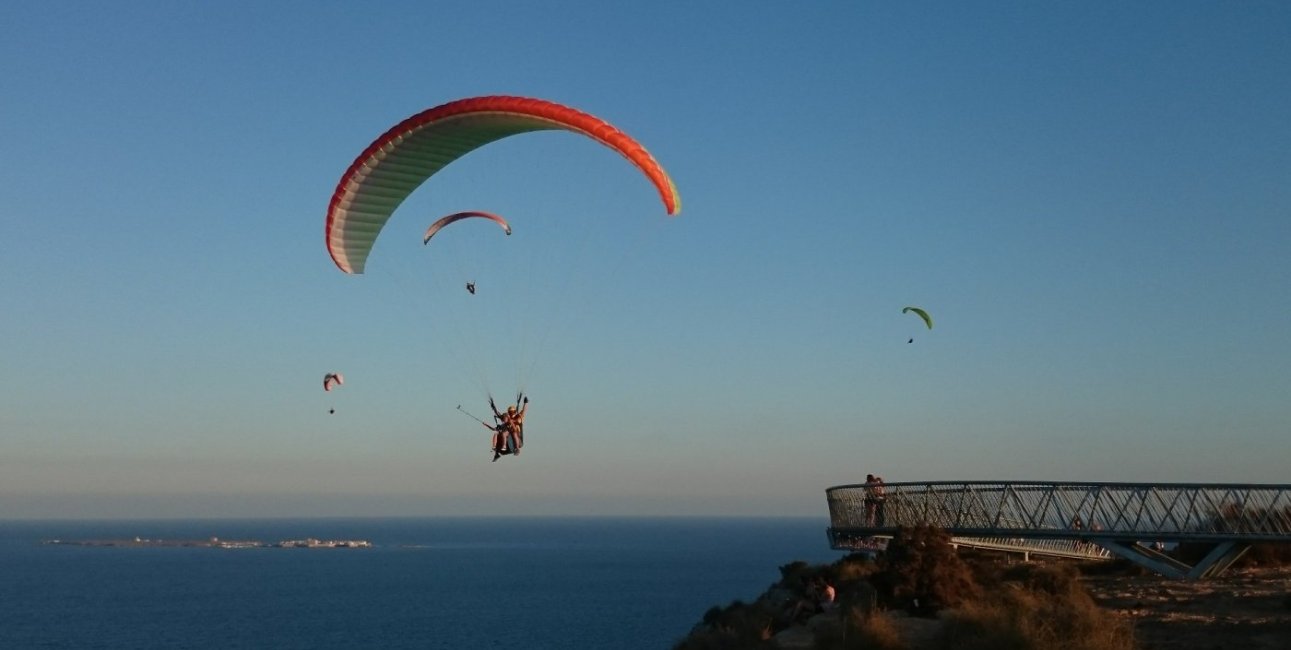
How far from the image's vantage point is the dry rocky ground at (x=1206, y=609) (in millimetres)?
17328

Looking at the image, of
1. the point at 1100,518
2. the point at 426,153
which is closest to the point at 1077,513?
the point at 1100,518

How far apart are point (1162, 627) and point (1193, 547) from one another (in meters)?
13.3

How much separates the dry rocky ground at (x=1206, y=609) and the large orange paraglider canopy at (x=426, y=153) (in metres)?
11.7

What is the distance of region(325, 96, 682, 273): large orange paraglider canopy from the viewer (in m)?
22.8

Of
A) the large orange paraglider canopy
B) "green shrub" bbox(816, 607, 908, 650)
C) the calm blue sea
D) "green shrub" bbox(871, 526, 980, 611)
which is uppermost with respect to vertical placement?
the large orange paraglider canopy

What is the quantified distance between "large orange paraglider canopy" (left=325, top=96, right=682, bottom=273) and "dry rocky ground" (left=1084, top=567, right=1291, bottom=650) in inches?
460

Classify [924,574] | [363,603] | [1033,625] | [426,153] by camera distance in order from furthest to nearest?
1. [363,603]
2. [426,153]
3. [924,574]
4. [1033,625]

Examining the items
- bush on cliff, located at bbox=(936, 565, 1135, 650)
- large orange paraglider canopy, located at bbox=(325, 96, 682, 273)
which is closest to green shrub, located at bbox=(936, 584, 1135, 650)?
bush on cliff, located at bbox=(936, 565, 1135, 650)

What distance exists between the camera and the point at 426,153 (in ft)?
81.6

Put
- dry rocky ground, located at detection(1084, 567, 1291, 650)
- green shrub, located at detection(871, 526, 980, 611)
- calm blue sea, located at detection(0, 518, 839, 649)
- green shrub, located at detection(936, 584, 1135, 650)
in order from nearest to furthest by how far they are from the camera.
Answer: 1. green shrub, located at detection(936, 584, 1135, 650)
2. dry rocky ground, located at detection(1084, 567, 1291, 650)
3. green shrub, located at detection(871, 526, 980, 611)
4. calm blue sea, located at detection(0, 518, 839, 649)

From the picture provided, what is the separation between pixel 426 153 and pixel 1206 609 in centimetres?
1785

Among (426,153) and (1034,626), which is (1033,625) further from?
(426,153)

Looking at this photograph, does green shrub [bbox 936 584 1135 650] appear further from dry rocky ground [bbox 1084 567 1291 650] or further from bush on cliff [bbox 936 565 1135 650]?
dry rocky ground [bbox 1084 567 1291 650]

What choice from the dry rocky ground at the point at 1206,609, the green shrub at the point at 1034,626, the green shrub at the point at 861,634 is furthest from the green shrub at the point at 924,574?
the dry rocky ground at the point at 1206,609
